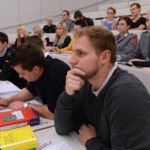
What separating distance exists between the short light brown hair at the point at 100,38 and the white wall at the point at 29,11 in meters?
6.26

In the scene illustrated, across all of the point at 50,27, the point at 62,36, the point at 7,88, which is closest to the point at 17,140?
the point at 7,88

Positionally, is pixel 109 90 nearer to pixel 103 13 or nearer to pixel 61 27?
pixel 61 27

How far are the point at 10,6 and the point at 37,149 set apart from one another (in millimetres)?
6562

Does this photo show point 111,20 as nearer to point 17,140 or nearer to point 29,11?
point 29,11

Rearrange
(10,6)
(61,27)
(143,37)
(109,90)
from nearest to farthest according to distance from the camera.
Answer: (109,90)
(143,37)
(61,27)
(10,6)

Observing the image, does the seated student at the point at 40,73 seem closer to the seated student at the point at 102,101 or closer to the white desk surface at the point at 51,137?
the white desk surface at the point at 51,137

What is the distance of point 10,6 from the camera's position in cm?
643

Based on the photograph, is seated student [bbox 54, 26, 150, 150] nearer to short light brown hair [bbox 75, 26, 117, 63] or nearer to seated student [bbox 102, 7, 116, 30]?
short light brown hair [bbox 75, 26, 117, 63]

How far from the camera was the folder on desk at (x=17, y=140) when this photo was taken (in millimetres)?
798

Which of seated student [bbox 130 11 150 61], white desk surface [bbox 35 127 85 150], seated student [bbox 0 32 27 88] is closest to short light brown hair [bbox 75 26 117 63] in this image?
white desk surface [bbox 35 127 85 150]

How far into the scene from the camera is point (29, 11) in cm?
695

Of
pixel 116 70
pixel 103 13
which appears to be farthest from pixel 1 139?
pixel 103 13

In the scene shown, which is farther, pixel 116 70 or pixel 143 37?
pixel 143 37

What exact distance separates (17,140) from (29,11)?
6845 millimetres
